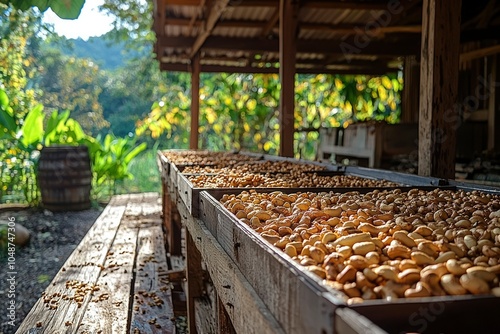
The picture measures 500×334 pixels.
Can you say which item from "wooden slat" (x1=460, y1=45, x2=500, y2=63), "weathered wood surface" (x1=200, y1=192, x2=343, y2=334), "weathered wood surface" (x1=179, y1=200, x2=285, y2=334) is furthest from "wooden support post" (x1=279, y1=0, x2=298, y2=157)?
"weathered wood surface" (x1=200, y1=192, x2=343, y2=334)

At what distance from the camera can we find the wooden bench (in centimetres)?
253

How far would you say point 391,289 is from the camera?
3.13 ft

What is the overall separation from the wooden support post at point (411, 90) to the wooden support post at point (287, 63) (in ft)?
10.9

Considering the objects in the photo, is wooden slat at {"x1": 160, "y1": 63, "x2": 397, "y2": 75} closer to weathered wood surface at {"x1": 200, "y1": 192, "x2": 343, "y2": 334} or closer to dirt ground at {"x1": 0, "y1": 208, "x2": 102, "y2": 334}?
dirt ground at {"x1": 0, "y1": 208, "x2": 102, "y2": 334}

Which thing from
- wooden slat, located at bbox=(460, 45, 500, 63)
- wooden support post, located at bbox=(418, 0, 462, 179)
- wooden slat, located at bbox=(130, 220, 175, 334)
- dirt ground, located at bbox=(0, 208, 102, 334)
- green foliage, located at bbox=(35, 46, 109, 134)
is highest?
green foliage, located at bbox=(35, 46, 109, 134)

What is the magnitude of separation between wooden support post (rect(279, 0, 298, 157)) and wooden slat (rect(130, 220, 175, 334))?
1.56 metres

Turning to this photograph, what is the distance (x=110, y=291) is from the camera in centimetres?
304

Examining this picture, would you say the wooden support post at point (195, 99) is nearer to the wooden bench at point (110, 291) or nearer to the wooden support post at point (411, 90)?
the wooden support post at point (411, 90)

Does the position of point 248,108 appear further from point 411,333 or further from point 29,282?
point 411,333

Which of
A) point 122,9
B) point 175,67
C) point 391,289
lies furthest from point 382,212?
point 122,9

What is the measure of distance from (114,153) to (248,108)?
2858mm

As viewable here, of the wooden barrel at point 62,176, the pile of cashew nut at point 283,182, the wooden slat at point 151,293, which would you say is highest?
the pile of cashew nut at point 283,182

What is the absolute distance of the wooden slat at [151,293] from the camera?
2.59 m

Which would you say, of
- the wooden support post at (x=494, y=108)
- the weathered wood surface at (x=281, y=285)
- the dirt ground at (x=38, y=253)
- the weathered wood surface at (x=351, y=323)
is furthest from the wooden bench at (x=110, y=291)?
the wooden support post at (x=494, y=108)
